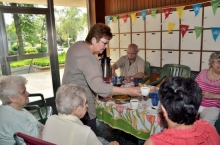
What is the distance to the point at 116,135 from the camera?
8.79 feet

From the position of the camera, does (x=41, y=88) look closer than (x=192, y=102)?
No

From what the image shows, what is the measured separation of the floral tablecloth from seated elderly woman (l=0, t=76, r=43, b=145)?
27.4 inches

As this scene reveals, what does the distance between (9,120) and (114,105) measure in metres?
0.91

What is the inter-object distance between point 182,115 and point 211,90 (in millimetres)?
1499

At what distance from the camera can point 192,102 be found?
2.96ft

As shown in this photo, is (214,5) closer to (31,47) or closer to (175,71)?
(175,71)

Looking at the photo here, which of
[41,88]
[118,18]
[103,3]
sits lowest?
[41,88]

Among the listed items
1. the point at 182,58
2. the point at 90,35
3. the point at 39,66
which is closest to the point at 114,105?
the point at 90,35

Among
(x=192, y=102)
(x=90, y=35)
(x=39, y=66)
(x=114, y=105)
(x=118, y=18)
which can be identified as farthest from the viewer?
(x=118, y=18)

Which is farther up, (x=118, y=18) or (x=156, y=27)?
(x=118, y=18)

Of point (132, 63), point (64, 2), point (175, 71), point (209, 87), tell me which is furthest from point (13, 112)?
point (64, 2)

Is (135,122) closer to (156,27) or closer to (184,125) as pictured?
(184,125)

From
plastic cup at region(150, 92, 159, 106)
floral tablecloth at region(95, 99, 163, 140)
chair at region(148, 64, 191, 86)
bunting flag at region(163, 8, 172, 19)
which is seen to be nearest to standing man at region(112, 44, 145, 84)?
chair at region(148, 64, 191, 86)

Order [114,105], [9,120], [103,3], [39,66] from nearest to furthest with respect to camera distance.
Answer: [9,120], [114,105], [39,66], [103,3]
